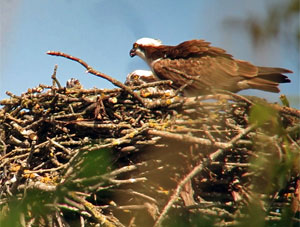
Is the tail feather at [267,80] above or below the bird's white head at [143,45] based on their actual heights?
below

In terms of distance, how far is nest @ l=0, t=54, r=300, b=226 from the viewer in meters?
2.41

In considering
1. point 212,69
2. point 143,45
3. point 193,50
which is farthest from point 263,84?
point 143,45

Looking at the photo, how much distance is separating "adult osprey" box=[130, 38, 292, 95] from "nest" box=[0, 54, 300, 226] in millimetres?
547

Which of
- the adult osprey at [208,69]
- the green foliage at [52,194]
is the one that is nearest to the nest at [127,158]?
the green foliage at [52,194]

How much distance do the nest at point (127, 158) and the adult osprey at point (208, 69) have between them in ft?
1.79

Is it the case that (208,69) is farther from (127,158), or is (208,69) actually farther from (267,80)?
(127,158)

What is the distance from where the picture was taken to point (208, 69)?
381cm

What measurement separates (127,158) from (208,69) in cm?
134

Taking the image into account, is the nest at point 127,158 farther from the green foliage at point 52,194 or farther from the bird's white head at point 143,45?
the bird's white head at point 143,45

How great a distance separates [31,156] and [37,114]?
0.39 metres

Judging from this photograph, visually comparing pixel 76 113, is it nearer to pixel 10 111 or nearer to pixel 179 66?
pixel 10 111

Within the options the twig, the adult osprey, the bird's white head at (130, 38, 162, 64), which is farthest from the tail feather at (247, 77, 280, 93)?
the bird's white head at (130, 38, 162, 64)

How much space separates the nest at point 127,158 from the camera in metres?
2.41

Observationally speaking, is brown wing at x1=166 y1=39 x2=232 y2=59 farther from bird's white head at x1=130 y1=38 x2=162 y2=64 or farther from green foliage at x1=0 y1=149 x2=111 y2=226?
green foliage at x1=0 y1=149 x2=111 y2=226
